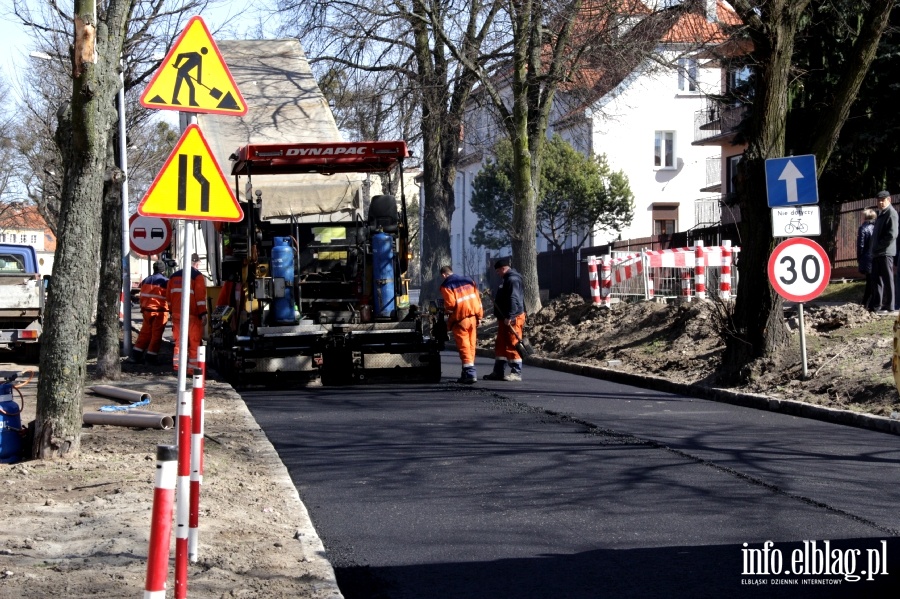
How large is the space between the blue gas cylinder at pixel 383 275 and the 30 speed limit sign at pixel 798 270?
16.1 feet

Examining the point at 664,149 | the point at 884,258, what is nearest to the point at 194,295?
the point at 884,258

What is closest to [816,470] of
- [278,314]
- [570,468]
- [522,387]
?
[570,468]

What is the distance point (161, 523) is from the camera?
144 inches

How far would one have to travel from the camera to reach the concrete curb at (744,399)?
11.1m

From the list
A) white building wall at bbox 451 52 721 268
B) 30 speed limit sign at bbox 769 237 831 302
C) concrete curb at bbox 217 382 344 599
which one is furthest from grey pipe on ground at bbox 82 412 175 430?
white building wall at bbox 451 52 721 268

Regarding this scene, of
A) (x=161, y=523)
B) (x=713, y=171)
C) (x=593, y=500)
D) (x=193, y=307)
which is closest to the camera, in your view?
(x=161, y=523)

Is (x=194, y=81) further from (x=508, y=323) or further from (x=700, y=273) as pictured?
(x=700, y=273)

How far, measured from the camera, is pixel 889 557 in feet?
19.4

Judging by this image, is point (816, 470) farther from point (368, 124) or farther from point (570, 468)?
point (368, 124)

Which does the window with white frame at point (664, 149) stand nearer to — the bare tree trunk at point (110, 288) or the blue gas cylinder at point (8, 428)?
the bare tree trunk at point (110, 288)

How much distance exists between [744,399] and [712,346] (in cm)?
395

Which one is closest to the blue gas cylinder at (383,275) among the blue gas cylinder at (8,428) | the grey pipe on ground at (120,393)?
the grey pipe on ground at (120,393)

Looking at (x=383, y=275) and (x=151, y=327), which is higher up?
(x=383, y=275)

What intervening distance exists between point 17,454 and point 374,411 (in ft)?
14.3
